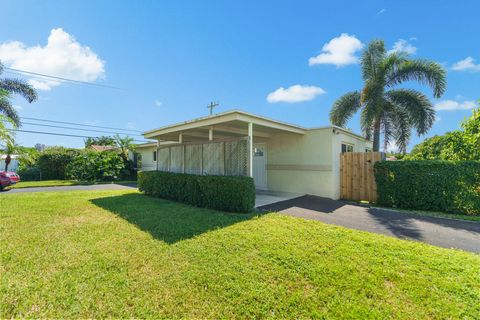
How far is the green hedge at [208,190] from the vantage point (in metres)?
6.26

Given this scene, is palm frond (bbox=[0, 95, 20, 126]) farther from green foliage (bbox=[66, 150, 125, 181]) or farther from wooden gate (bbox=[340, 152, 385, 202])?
wooden gate (bbox=[340, 152, 385, 202])

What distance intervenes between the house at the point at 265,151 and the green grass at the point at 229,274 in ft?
10.0

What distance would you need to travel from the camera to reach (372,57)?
36.3 ft

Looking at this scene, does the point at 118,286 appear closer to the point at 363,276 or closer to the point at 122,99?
the point at 363,276

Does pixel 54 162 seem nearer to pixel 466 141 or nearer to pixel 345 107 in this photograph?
pixel 345 107

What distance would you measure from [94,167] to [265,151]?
48.0 ft

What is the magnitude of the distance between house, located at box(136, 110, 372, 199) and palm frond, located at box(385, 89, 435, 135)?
2.47 m

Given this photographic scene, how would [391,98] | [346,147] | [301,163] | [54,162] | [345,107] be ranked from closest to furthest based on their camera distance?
1. [301,163]
2. [346,147]
3. [391,98]
4. [345,107]
5. [54,162]

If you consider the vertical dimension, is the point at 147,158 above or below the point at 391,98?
below

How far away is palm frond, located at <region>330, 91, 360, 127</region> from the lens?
1180 centimetres

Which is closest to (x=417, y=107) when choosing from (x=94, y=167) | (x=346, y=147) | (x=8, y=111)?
(x=346, y=147)

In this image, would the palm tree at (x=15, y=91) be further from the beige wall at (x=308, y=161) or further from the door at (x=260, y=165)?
the beige wall at (x=308, y=161)

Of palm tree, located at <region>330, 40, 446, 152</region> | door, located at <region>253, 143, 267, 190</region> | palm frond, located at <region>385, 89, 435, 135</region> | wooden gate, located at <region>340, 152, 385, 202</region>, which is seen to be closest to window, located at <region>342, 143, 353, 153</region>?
wooden gate, located at <region>340, 152, 385, 202</region>

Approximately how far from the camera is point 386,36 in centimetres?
1086
